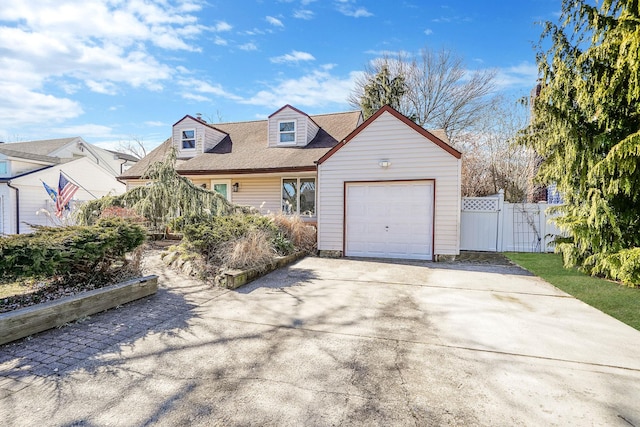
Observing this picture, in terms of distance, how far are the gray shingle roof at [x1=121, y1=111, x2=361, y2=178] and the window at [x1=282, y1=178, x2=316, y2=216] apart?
3.73ft

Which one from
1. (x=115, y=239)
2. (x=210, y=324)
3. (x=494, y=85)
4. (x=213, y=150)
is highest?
(x=494, y=85)

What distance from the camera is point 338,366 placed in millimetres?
3201

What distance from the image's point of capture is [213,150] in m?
15.4

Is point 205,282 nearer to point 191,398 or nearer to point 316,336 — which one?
point 316,336

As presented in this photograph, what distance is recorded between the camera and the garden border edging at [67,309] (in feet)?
12.1

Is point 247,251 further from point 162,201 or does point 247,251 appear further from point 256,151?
point 256,151

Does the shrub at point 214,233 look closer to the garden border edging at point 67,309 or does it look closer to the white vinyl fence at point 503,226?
the garden border edging at point 67,309

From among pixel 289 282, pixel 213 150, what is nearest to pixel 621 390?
pixel 289 282

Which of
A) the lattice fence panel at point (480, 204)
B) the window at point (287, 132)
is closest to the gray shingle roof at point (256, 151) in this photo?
the window at point (287, 132)

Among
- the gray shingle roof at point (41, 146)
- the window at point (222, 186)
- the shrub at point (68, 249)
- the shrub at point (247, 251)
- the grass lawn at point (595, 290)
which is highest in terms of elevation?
the gray shingle roof at point (41, 146)

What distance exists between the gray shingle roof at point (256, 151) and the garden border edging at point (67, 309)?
772cm

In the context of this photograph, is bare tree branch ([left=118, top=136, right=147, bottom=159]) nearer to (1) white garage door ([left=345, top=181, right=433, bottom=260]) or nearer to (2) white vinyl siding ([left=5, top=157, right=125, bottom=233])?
(2) white vinyl siding ([left=5, top=157, right=125, bottom=233])

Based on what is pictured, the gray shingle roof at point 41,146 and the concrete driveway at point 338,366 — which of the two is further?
the gray shingle roof at point 41,146

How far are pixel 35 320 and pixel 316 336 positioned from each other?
11.5 ft
